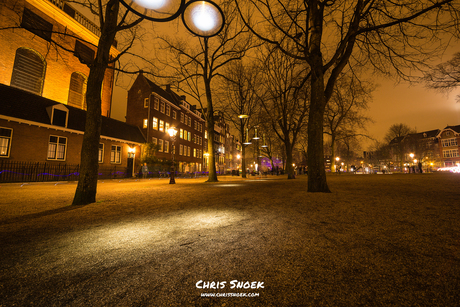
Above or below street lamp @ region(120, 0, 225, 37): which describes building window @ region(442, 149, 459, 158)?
above

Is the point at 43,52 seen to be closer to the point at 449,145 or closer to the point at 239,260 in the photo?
the point at 239,260

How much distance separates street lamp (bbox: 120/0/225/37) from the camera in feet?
8.08

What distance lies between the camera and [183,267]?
1836mm

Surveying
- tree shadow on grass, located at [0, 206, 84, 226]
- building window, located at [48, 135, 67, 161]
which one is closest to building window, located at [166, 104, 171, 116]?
building window, located at [48, 135, 67, 161]

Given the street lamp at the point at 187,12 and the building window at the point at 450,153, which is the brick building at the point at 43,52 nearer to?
the street lamp at the point at 187,12

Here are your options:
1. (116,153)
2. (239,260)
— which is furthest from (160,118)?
(239,260)

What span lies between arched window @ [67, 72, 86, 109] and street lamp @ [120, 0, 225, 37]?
23.0 m

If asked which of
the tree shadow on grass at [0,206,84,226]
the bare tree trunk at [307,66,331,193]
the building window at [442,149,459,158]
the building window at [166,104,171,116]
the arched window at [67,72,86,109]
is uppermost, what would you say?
the building window at [166,104,171,116]

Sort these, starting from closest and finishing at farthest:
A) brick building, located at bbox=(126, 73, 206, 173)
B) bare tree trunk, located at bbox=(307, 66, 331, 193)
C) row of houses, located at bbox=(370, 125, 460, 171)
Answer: bare tree trunk, located at bbox=(307, 66, 331, 193) < brick building, located at bbox=(126, 73, 206, 173) < row of houses, located at bbox=(370, 125, 460, 171)

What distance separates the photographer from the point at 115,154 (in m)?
22.1

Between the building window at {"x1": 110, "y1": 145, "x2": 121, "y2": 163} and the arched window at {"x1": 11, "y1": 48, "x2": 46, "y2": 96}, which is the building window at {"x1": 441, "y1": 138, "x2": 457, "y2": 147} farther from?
the arched window at {"x1": 11, "y1": 48, "x2": 46, "y2": 96}

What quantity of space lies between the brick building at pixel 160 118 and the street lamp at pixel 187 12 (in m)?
21.0

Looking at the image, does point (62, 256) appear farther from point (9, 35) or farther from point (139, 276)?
point (9, 35)

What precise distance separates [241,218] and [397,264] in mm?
2311
